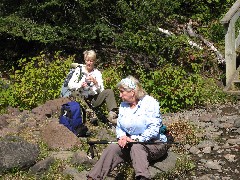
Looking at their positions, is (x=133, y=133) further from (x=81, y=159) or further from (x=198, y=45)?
(x=198, y=45)

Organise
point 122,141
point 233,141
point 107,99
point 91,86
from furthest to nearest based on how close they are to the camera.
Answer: point 91,86
point 107,99
point 233,141
point 122,141

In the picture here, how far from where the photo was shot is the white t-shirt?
309 inches

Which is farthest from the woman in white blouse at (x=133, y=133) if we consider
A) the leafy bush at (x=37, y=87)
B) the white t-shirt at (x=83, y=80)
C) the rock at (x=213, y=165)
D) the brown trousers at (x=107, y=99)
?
the leafy bush at (x=37, y=87)

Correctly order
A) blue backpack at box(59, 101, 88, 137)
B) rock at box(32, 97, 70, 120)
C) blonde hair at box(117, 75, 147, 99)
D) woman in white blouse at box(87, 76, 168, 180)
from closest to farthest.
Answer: woman in white blouse at box(87, 76, 168, 180) → blonde hair at box(117, 75, 147, 99) → blue backpack at box(59, 101, 88, 137) → rock at box(32, 97, 70, 120)

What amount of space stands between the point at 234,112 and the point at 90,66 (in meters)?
2.69

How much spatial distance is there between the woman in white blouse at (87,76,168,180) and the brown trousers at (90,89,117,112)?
2080 mm

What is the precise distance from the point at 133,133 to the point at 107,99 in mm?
2284

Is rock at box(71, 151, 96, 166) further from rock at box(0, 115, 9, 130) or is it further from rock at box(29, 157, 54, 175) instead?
rock at box(0, 115, 9, 130)

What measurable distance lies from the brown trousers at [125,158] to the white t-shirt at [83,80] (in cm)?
260

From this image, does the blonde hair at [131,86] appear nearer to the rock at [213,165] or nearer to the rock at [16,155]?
the rock at [213,165]

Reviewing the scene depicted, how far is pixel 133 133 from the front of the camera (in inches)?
218

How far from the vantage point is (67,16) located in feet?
37.4

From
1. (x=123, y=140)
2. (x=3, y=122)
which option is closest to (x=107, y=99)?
(x=3, y=122)

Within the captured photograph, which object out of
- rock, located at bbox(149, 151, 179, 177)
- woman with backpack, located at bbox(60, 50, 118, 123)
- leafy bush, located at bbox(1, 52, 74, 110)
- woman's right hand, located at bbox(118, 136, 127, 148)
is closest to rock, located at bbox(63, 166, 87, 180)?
woman's right hand, located at bbox(118, 136, 127, 148)
